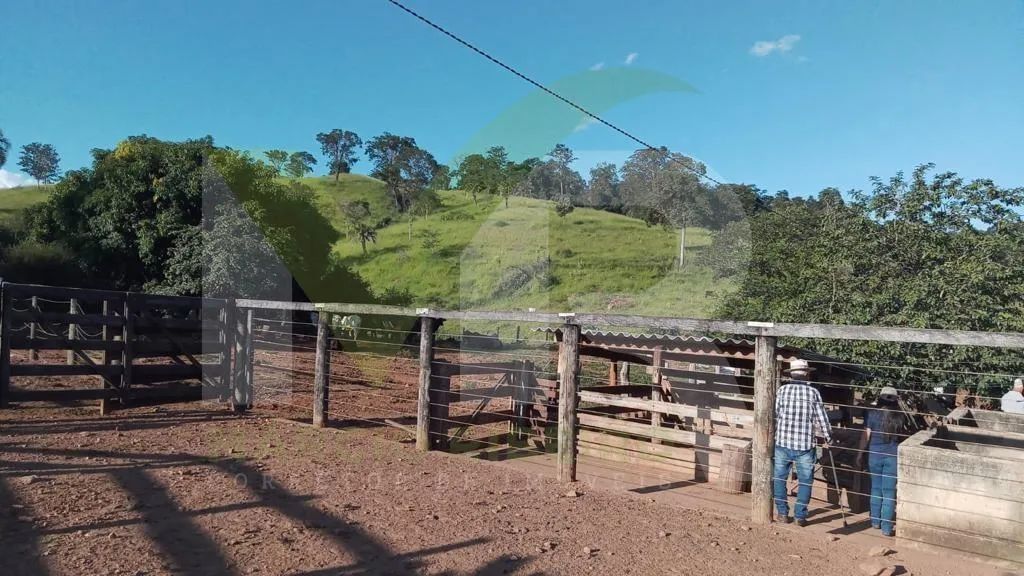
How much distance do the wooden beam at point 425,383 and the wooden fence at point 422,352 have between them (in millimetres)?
13

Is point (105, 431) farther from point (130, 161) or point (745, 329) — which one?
point (130, 161)

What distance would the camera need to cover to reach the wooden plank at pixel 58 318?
8.63 meters

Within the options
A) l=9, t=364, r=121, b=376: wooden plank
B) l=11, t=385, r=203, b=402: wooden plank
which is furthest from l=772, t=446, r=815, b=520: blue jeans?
l=9, t=364, r=121, b=376: wooden plank

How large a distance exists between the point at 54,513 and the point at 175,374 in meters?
5.33

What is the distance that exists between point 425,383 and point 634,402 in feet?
8.54

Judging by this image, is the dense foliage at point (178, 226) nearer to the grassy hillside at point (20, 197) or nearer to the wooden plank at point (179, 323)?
the wooden plank at point (179, 323)

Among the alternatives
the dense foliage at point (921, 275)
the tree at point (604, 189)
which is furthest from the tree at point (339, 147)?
the dense foliage at point (921, 275)

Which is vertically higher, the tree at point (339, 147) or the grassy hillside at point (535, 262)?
the tree at point (339, 147)

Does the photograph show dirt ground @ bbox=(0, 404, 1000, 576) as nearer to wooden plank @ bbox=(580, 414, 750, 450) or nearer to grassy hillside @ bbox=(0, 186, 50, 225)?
wooden plank @ bbox=(580, 414, 750, 450)

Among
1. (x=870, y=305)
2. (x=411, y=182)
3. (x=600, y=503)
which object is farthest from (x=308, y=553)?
(x=411, y=182)

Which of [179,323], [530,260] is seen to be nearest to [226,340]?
[179,323]

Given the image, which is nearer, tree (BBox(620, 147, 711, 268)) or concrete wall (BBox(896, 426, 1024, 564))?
concrete wall (BBox(896, 426, 1024, 564))

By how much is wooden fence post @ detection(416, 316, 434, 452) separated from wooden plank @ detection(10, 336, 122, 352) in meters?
4.44

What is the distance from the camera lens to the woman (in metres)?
6.32
